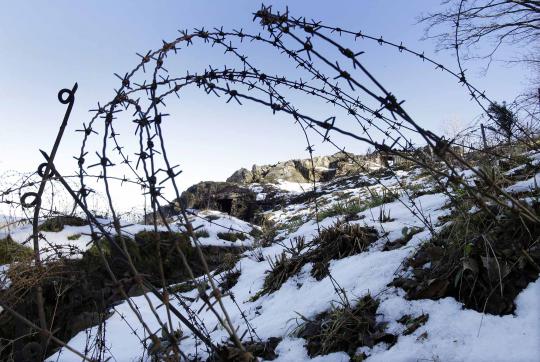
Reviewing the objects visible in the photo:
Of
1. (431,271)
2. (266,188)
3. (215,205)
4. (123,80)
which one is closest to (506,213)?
(431,271)

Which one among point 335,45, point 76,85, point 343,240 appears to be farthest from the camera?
point 343,240

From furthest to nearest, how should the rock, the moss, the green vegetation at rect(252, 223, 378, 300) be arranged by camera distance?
the rock < the moss < the green vegetation at rect(252, 223, 378, 300)

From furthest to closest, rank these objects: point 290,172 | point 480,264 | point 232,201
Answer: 1. point 290,172
2. point 232,201
3. point 480,264

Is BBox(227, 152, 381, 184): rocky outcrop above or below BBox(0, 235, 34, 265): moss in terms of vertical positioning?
above

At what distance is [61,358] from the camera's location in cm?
273

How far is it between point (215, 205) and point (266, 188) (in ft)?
11.7

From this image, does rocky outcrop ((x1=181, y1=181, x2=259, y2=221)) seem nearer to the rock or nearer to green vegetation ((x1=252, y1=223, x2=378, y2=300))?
the rock

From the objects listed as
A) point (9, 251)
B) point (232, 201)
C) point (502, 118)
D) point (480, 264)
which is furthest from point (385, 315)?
point (232, 201)

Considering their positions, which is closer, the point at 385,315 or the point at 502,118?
the point at 385,315

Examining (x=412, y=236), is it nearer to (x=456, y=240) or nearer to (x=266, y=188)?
(x=456, y=240)

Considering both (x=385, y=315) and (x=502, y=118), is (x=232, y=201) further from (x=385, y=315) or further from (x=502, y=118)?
(x=385, y=315)

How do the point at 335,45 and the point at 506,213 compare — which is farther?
the point at 506,213

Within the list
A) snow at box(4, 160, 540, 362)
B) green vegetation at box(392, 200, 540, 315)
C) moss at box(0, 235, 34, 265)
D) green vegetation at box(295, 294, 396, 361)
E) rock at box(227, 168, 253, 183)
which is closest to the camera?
snow at box(4, 160, 540, 362)

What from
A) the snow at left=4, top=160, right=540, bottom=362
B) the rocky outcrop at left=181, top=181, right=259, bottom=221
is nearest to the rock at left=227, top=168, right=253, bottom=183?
the rocky outcrop at left=181, top=181, right=259, bottom=221
